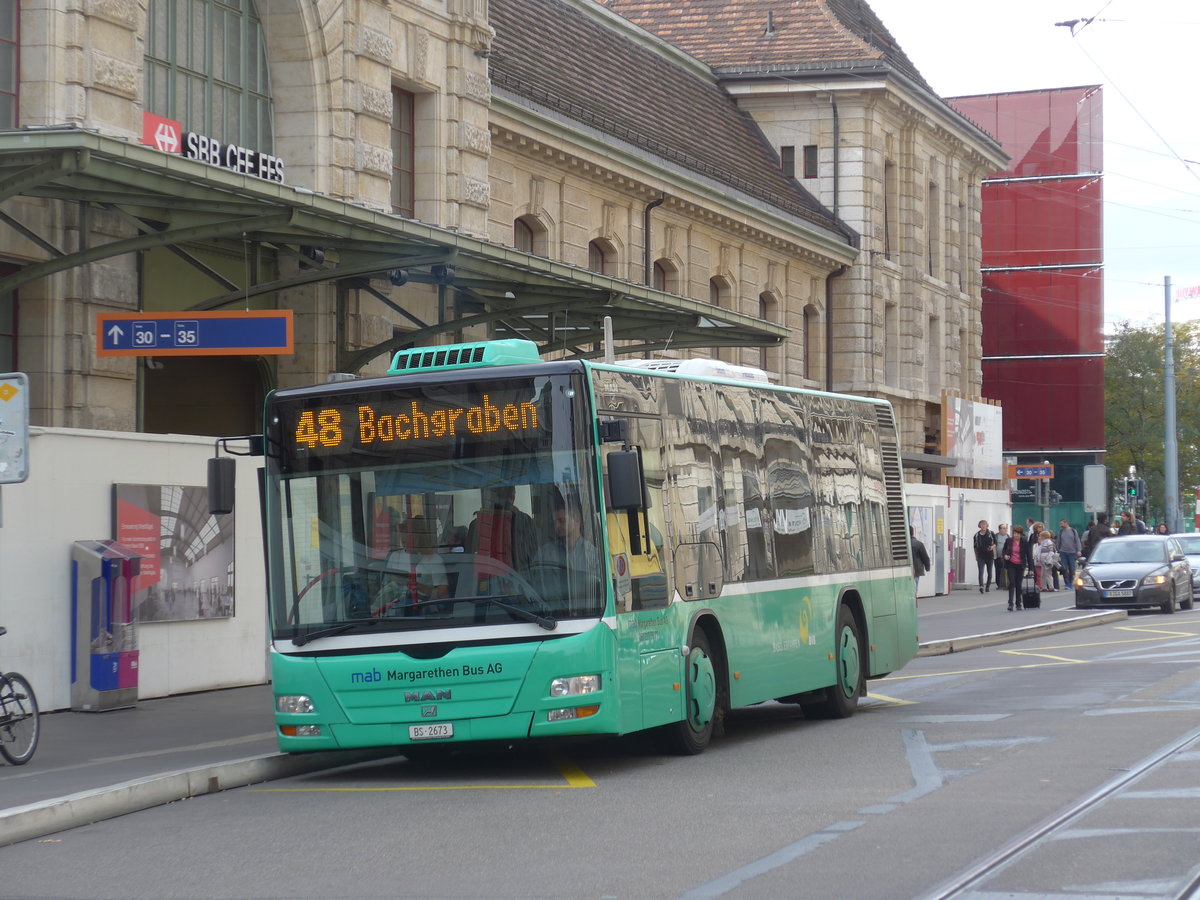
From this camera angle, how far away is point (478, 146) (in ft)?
84.2

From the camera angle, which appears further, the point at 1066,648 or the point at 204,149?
the point at 1066,648

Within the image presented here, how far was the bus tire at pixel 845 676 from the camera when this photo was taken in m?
16.2

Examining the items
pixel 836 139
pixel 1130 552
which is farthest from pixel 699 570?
pixel 836 139

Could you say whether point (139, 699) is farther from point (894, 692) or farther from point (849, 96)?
point (849, 96)

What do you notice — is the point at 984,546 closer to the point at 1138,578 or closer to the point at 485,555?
the point at 1138,578

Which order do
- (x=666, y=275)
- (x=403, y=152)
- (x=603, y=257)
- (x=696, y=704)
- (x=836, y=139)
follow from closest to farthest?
1. (x=696, y=704)
2. (x=403, y=152)
3. (x=603, y=257)
4. (x=666, y=275)
5. (x=836, y=139)

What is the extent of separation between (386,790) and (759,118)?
123 ft

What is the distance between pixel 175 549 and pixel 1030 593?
74.2ft

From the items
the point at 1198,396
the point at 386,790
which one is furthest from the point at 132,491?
the point at 1198,396

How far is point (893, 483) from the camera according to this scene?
18.0 metres

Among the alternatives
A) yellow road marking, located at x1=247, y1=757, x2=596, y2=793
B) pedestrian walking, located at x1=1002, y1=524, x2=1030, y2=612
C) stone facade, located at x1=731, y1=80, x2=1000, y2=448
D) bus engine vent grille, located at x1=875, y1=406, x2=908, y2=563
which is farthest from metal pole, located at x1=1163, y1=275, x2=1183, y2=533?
yellow road marking, located at x1=247, y1=757, x2=596, y2=793

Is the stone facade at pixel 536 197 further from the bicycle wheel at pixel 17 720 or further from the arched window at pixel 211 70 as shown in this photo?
the bicycle wheel at pixel 17 720

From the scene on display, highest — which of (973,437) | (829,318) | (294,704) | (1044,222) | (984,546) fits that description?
(1044,222)

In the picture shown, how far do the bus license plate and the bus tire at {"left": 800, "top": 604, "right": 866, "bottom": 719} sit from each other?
4983 mm
